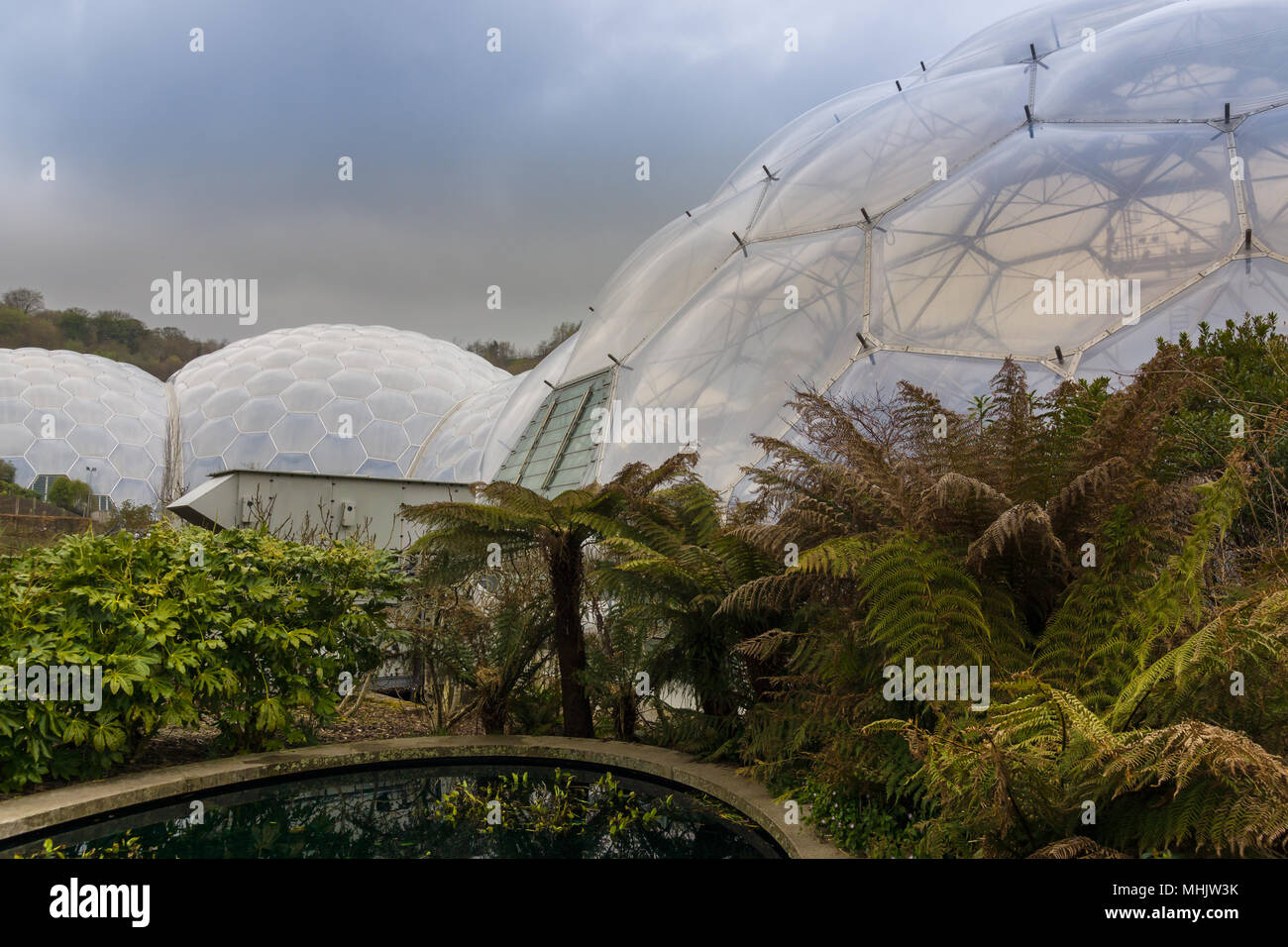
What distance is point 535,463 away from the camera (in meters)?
13.8

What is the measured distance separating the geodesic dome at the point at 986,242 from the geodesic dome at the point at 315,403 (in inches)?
585

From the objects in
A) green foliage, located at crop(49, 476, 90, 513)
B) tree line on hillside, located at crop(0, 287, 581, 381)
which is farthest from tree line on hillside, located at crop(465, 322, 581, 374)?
green foliage, located at crop(49, 476, 90, 513)

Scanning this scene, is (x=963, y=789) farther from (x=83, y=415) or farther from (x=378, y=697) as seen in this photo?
(x=83, y=415)

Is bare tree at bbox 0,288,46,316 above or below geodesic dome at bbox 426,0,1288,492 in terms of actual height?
above

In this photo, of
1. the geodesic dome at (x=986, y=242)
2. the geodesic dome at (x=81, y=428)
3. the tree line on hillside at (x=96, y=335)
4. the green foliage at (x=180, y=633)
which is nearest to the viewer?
the green foliage at (x=180, y=633)

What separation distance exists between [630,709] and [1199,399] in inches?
190

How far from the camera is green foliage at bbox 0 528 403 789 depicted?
5.83m

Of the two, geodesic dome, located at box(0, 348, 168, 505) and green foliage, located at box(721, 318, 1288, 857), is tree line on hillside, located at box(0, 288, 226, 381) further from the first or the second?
green foliage, located at box(721, 318, 1288, 857)

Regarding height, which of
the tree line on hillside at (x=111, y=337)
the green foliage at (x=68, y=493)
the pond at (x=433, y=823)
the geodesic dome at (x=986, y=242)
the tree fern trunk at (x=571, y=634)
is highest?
the tree line on hillside at (x=111, y=337)

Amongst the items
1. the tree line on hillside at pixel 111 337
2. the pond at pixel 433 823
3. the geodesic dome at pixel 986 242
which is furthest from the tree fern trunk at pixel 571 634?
the tree line on hillside at pixel 111 337

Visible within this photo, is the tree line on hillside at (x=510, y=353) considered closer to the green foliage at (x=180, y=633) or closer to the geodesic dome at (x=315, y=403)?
the geodesic dome at (x=315, y=403)

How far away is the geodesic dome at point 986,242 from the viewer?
346 inches

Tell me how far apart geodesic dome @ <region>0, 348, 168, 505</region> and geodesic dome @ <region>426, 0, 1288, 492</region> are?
19093 mm

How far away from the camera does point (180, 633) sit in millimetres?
6445
